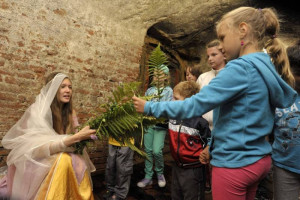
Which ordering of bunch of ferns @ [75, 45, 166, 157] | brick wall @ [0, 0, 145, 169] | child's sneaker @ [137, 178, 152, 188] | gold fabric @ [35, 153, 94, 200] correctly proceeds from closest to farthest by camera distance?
bunch of ferns @ [75, 45, 166, 157] < gold fabric @ [35, 153, 94, 200] < brick wall @ [0, 0, 145, 169] < child's sneaker @ [137, 178, 152, 188]

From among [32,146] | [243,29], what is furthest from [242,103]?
[32,146]

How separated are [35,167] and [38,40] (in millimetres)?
1847

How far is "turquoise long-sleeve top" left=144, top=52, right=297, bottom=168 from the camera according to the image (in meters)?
0.97

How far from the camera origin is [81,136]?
64.4 inches

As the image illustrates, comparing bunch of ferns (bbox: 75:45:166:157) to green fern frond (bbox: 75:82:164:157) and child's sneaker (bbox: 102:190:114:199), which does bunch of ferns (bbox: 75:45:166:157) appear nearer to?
green fern frond (bbox: 75:82:164:157)

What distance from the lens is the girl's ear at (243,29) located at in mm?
1045

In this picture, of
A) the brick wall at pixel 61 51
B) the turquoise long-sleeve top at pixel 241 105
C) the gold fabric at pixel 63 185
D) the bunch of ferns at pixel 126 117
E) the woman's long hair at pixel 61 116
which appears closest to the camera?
the turquoise long-sleeve top at pixel 241 105

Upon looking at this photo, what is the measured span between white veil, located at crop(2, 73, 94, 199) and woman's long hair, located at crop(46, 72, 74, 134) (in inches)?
5.2

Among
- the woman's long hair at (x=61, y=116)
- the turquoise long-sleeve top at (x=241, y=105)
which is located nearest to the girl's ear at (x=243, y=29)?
the turquoise long-sleeve top at (x=241, y=105)

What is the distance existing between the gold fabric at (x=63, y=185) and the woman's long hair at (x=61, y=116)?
0.40m

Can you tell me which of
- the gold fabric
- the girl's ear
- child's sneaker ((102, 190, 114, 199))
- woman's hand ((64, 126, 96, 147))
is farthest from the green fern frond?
child's sneaker ((102, 190, 114, 199))

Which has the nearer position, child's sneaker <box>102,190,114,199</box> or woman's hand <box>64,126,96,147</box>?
woman's hand <box>64,126,96,147</box>

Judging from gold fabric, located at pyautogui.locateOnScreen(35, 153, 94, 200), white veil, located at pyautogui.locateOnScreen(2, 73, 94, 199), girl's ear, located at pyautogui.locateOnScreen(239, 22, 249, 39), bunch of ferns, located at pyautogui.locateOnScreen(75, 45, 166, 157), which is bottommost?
gold fabric, located at pyautogui.locateOnScreen(35, 153, 94, 200)

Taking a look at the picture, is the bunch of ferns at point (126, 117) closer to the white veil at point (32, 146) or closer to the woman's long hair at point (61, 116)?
the white veil at point (32, 146)
